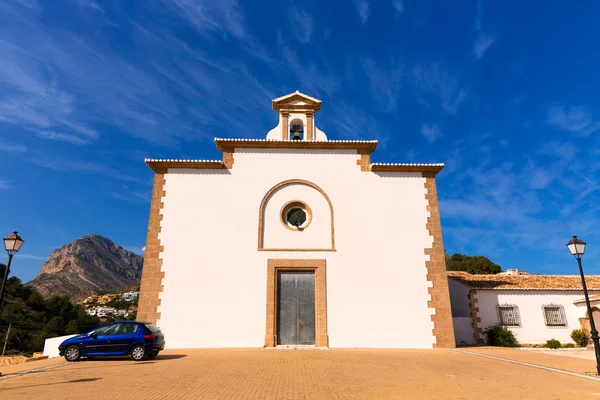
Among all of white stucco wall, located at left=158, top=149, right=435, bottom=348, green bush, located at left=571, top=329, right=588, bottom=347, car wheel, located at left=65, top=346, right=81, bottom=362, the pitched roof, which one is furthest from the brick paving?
the pitched roof

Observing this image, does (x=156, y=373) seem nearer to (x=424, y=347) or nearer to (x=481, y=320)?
(x=424, y=347)

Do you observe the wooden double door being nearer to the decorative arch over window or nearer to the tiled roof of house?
the decorative arch over window

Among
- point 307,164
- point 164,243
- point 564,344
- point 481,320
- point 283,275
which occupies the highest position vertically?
point 307,164

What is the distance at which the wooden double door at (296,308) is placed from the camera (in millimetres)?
13938

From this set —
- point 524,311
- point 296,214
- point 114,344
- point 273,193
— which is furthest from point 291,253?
point 524,311

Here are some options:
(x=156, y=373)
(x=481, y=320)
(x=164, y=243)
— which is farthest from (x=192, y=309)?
(x=481, y=320)

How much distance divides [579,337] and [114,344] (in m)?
19.7

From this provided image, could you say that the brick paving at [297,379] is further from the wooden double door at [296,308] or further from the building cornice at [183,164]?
the building cornice at [183,164]

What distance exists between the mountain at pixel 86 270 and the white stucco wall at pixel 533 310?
61850mm

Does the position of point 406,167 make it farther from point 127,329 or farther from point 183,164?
point 127,329

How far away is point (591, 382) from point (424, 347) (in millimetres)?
6433

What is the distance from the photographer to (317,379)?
25.0 feet

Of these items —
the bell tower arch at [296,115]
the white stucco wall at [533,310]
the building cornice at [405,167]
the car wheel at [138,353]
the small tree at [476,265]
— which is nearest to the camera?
the car wheel at [138,353]

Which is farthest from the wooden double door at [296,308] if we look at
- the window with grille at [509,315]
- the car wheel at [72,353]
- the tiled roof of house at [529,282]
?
the window with grille at [509,315]
